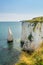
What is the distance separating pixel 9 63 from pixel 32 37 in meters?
10.6

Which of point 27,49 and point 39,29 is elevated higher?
point 39,29

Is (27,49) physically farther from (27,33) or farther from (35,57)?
(35,57)

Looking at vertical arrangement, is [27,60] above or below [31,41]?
above

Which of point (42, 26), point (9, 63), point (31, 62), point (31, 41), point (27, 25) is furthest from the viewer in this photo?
point (27, 25)

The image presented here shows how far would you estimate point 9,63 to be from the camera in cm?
2108

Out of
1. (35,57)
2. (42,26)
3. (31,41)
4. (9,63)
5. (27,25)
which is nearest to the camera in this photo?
(35,57)

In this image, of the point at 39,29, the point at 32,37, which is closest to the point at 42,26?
the point at 39,29

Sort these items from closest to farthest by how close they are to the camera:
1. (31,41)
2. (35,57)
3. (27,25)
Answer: (35,57), (31,41), (27,25)

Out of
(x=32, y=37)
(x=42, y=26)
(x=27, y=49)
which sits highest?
(x=42, y=26)

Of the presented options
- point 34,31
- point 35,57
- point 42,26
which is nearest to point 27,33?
point 34,31

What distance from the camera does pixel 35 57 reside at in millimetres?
9258

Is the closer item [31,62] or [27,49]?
[31,62]

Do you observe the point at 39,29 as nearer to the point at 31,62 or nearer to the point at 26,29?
the point at 26,29

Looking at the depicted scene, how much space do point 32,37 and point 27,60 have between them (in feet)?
72.8
